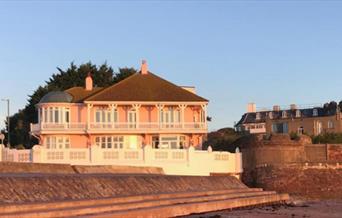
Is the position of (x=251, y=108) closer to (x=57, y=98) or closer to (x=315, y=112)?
(x=315, y=112)

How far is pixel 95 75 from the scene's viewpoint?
243 ft

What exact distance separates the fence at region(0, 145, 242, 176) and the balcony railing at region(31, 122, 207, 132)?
1320 cm

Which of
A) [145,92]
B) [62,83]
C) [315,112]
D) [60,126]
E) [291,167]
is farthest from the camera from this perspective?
[315,112]

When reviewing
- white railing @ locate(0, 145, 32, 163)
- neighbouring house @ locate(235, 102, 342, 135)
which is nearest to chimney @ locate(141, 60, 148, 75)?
white railing @ locate(0, 145, 32, 163)

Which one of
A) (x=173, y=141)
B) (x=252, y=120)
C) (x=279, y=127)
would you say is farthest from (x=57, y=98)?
(x=252, y=120)

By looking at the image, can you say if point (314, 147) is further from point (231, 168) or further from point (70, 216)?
point (70, 216)

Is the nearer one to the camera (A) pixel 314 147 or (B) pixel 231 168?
(B) pixel 231 168

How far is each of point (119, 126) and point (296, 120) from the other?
157 feet

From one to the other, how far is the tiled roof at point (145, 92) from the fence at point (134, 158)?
47.6 ft

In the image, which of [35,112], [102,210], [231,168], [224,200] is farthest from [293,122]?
[102,210]

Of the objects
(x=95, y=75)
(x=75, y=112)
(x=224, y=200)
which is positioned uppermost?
(x=95, y=75)

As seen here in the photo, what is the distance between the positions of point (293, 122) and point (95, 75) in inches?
1403

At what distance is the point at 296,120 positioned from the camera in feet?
311

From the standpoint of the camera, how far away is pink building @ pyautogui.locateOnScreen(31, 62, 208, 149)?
174ft
